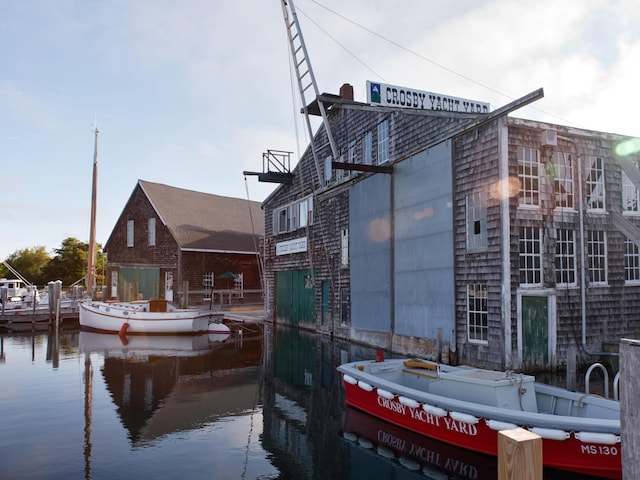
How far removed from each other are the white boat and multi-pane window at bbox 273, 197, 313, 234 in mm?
6380

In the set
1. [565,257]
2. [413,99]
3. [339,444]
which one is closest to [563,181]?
[565,257]

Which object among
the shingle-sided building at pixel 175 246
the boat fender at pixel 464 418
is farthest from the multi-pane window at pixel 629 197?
the shingle-sided building at pixel 175 246

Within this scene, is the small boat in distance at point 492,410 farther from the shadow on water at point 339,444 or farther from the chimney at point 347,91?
the chimney at point 347,91

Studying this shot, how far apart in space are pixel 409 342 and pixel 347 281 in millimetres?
5558

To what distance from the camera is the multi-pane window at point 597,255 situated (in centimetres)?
1484

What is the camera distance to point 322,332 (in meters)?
24.2

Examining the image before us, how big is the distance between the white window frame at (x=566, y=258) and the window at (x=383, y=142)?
764cm

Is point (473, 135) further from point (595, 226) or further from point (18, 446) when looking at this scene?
point (18, 446)

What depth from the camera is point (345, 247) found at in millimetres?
22547

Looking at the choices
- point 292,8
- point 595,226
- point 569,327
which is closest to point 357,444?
point 569,327

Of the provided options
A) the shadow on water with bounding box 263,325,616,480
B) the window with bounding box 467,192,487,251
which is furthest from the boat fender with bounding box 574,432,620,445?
the window with bounding box 467,192,487,251

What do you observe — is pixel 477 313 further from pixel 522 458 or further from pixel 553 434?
pixel 522 458

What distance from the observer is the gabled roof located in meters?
36.9

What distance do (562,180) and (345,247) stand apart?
10.1 meters
